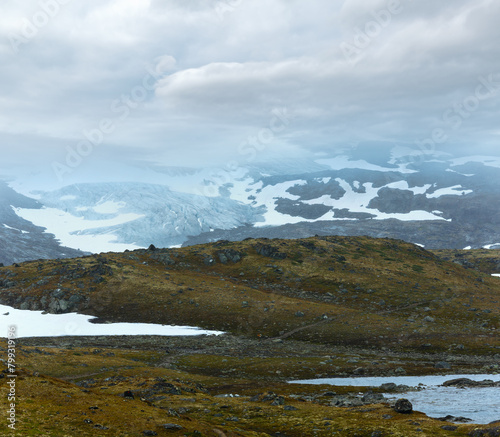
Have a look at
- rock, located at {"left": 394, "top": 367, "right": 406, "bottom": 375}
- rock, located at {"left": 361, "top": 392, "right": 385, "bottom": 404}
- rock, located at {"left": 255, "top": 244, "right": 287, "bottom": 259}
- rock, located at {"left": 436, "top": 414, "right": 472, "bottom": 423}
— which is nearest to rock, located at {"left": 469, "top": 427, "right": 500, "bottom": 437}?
rock, located at {"left": 436, "top": 414, "right": 472, "bottom": 423}

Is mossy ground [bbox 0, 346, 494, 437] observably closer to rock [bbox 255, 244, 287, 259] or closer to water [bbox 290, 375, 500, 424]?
water [bbox 290, 375, 500, 424]

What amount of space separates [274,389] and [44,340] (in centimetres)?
5811

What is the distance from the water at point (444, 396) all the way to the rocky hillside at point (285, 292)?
2137 centimetres

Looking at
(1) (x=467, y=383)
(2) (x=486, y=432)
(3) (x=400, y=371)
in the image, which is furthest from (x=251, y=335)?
(2) (x=486, y=432)

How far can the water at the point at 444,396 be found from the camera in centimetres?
4231

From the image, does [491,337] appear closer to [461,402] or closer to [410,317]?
[410,317]

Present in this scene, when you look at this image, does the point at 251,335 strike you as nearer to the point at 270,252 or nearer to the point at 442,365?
the point at 442,365

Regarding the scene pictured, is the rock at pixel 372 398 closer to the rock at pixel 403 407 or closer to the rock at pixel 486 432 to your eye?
the rock at pixel 403 407

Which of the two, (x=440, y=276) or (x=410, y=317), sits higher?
(x=440, y=276)

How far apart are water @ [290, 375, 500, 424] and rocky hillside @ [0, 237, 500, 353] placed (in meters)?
21.4

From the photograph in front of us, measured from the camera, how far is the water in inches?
1666

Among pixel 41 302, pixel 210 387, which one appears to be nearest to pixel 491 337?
pixel 210 387

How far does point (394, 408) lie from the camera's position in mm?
40656

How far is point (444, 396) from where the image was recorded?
4906 cm
